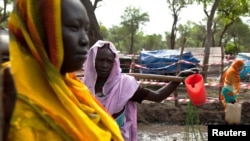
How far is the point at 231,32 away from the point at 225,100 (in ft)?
95.8

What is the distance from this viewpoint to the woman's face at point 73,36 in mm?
1423

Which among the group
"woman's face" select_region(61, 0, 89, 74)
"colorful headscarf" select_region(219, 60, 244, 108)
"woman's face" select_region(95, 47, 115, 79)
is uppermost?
"woman's face" select_region(61, 0, 89, 74)

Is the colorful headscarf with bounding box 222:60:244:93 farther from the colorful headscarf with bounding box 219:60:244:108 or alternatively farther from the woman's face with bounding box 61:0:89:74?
the woman's face with bounding box 61:0:89:74

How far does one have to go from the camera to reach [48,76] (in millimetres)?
1335

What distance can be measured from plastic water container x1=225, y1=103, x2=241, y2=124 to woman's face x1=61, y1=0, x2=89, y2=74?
24.3 ft

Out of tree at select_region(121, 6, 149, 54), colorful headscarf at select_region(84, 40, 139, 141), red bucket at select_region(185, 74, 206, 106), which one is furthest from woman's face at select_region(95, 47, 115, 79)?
tree at select_region(121, 6, 149, 54)

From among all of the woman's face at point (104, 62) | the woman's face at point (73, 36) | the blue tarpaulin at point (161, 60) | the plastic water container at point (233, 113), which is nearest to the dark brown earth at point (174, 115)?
the plastic water container at point (233, 113)

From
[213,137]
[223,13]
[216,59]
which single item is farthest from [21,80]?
[223,13]

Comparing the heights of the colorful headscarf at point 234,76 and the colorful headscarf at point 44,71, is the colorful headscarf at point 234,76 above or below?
below

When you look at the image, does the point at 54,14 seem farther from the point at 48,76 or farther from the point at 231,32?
the point at 231,32

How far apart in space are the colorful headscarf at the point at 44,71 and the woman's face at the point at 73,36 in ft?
0.20

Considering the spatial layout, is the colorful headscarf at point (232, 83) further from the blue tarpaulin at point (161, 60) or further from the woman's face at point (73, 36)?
the woman's face at point (73, 36)

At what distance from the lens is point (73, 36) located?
56.5 inches

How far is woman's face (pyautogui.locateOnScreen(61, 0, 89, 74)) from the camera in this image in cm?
142
